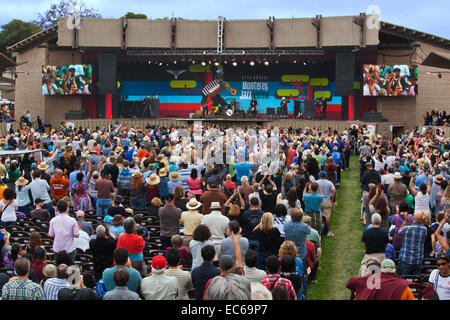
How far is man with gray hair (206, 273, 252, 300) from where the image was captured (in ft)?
18.1

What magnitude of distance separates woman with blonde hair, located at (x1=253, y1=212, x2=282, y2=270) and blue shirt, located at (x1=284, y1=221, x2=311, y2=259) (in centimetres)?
21

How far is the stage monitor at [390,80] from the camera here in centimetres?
2944

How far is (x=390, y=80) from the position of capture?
29.8 meters

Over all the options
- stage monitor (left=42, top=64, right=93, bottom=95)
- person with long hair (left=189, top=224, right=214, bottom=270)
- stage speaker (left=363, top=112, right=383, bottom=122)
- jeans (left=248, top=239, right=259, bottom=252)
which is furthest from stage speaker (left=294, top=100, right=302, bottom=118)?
person with long hair (left=189, top=224, right=214, bottom=270)

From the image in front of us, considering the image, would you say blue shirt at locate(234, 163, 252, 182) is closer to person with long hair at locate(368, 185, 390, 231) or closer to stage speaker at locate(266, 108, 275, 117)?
person with long hair at locate(368, 185, 390, 231)

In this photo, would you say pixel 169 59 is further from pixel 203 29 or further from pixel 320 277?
pixel 320 277

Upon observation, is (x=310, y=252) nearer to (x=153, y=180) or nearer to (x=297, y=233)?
(x=297, y=233)

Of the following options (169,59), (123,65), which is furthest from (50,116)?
(169,59)

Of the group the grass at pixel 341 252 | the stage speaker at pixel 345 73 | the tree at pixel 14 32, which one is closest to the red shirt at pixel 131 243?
the grass at pixel 341 252

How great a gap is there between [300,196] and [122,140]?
7.80 m

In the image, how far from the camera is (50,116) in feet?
113

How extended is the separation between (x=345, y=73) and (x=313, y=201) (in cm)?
2070

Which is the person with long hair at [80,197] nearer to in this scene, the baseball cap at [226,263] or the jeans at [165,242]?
the jeans at [165,242]

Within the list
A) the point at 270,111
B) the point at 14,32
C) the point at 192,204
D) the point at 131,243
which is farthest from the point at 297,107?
the point at 14,32
